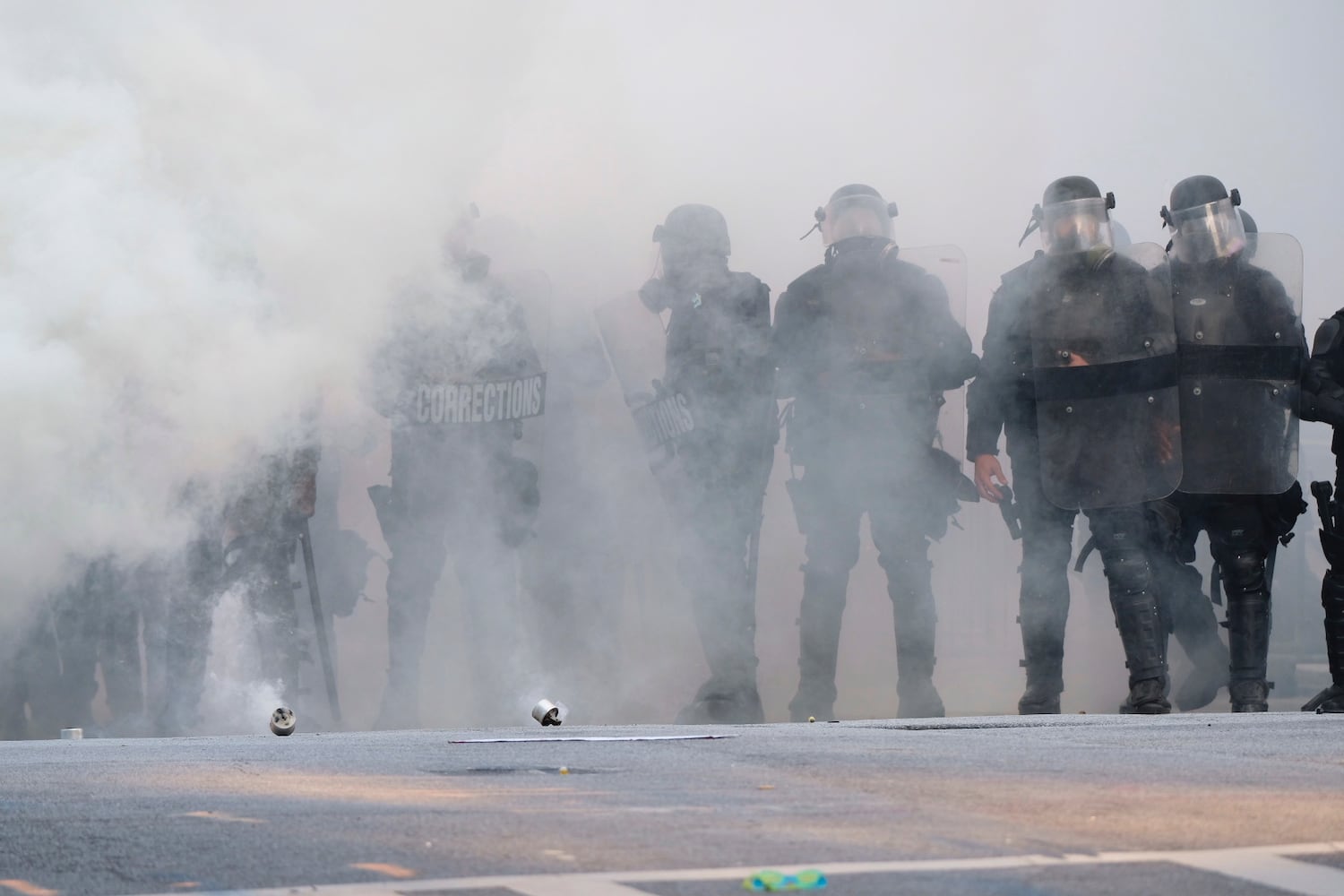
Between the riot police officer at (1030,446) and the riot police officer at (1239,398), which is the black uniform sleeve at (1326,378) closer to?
the riot police officer at (1239,398)

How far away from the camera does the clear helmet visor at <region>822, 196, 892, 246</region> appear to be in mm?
7426

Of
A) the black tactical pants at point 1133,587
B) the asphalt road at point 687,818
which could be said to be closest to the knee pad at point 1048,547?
the black tactical pants at point 1133,587

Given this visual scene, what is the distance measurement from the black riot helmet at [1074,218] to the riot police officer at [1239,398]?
27cm

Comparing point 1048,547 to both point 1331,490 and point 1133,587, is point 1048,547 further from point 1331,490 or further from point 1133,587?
point 1331,490

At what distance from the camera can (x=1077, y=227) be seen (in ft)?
23.9

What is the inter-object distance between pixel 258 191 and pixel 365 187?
0.46 metres

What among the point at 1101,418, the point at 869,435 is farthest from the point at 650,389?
the point at 1101,418

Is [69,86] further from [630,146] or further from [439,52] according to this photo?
[630,146]

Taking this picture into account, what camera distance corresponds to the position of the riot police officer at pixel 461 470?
293 inches

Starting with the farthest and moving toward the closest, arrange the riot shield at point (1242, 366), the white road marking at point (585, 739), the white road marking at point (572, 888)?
the riot shield at point (1242, 366) → the white road marking at point (585, 739) → the white road marking at point (572, 888)

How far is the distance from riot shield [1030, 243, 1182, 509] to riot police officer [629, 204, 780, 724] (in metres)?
1.12

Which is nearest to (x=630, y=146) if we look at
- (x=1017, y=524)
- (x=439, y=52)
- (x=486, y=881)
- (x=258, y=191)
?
(x=439, y=52)

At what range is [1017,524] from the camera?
294 inches

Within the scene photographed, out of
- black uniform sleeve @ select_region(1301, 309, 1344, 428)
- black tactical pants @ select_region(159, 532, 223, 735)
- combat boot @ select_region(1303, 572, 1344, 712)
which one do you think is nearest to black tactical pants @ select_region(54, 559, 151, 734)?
black tactical pants @ select_region(159, 532, 223, 735)
